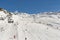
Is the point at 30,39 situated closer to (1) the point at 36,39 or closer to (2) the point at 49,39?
(1) the point at 36,39

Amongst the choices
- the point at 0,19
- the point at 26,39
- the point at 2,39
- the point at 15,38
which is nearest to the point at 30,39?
the point at 26,39

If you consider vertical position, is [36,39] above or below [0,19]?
below

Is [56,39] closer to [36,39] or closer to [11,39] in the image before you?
[36,39]

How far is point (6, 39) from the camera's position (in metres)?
17.5

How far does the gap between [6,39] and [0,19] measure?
51.3ft

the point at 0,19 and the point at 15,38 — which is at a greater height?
the point at 0,19

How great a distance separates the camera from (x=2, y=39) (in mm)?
17562

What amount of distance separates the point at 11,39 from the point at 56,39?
4.17 metres

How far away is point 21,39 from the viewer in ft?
57.6

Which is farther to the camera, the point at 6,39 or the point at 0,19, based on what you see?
the point at 0,19

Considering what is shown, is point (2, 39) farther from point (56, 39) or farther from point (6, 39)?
point (56, 39)

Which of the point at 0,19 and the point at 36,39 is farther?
the point at 0,19

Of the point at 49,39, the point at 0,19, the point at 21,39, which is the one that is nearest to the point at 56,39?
the point at 49,39

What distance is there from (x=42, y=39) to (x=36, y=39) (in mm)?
580
